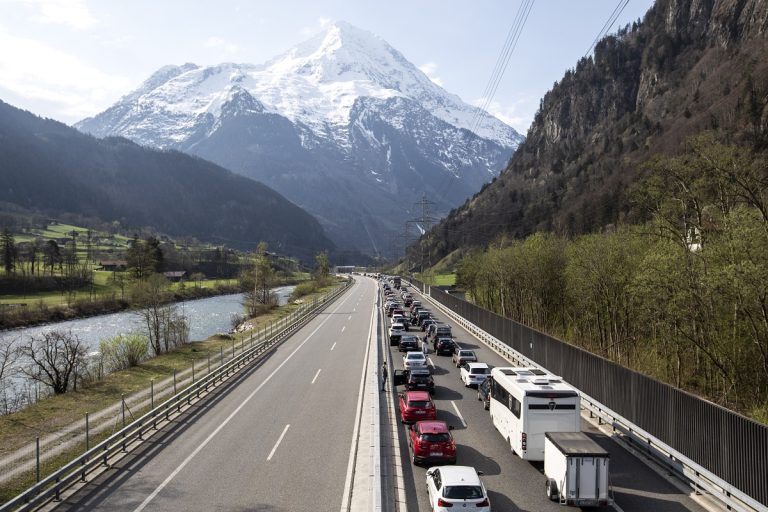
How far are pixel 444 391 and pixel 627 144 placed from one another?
156m

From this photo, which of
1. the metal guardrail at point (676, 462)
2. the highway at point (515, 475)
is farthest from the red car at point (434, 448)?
the metal guardrail at point (676, 462)

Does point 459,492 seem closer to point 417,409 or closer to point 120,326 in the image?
point 417,409

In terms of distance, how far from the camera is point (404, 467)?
766 inches

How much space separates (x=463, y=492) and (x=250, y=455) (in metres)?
9.16

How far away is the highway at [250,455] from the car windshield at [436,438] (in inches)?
106

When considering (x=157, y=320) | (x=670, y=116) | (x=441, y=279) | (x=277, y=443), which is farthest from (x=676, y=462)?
(x=670, y=116)

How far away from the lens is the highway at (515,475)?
1614cm

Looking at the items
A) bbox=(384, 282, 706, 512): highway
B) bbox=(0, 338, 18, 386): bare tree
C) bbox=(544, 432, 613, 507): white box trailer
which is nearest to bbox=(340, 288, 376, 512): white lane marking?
bbox=(384, 282, 706, 512): highway

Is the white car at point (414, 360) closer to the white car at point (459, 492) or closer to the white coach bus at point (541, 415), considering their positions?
the white coach bus at point (541, 415)

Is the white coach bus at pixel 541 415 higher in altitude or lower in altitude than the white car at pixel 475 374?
higher

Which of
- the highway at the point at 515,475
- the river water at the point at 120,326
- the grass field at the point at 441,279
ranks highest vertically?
the grass field at the point at 441,279

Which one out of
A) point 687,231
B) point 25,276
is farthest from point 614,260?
point 25,276

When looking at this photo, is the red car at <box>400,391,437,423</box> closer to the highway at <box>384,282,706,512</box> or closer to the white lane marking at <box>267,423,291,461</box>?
the highway at <box>384,282,706,512</box>

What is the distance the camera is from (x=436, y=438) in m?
19.4
